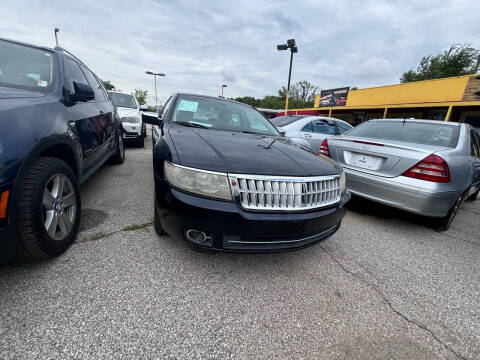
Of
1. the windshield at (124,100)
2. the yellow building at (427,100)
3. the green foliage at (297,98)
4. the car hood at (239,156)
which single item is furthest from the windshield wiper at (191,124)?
the green foliage at (297,98)

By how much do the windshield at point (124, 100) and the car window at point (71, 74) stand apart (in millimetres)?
→ 4122

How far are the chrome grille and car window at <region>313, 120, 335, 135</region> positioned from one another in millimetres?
4109

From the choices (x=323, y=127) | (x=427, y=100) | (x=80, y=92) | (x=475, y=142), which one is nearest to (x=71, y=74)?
(x=80, y=92)

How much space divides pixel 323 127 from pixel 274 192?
458cm

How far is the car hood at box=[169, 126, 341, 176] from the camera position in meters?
1.47

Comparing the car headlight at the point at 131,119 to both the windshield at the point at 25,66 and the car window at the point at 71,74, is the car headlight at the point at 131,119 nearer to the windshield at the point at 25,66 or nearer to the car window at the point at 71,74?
the car window at the point at 71,74

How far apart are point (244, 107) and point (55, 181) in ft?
7.75

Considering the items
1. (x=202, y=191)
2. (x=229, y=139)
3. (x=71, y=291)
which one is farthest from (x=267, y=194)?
(x=71, y=291)

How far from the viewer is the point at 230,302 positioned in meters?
1.48

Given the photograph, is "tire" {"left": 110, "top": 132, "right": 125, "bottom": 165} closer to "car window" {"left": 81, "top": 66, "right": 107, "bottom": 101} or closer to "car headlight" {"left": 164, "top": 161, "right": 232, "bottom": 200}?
"car window" {"left": 81, "top": 66, "right": 107, "bottom": 101}

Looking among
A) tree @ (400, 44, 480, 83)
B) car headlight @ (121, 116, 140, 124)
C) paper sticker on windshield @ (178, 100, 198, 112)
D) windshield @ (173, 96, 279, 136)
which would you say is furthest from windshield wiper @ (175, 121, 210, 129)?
tree @ (400, 44, 480, 83)

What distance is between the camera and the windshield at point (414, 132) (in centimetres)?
282

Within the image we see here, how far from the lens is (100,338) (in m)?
1.16

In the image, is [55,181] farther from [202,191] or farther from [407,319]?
[407,319]
